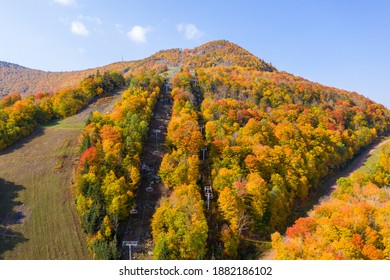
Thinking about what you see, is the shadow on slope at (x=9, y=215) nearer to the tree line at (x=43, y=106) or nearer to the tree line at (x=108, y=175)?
the tree line at (x=108, y=175)

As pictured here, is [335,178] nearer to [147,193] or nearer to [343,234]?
[343,234]

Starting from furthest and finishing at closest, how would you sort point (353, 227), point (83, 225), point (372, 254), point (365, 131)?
point (365, 131) → point (83, 225) → point (353, 227) → point (372, 254)

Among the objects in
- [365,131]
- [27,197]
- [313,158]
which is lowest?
[27,197]

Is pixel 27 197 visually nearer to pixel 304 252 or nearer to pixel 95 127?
pixel 95 127

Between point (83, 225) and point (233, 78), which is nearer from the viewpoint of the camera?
point (83, 225)

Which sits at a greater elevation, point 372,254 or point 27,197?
point 27,197

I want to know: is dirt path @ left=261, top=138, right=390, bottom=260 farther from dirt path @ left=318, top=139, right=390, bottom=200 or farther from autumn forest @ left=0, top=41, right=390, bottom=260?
autumn forest @ left=0, top=41, right=390, bottom=260
